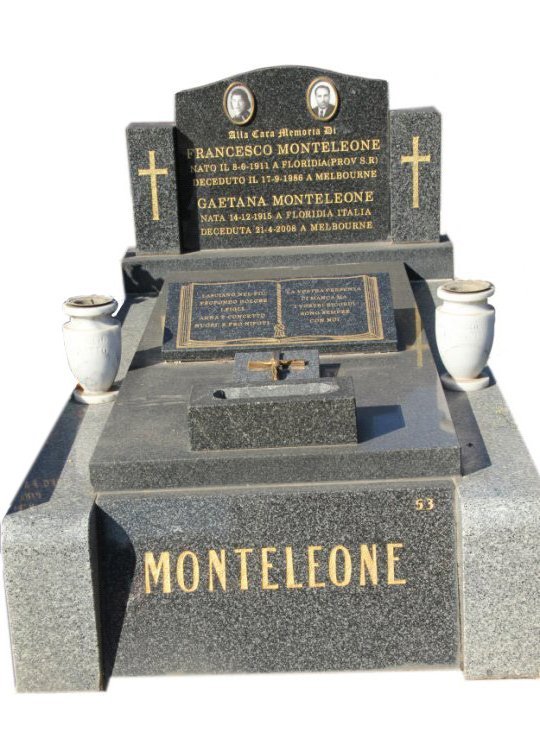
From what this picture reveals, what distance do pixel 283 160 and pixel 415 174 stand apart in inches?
47.1

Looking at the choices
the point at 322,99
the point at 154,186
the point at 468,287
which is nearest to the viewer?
the point at 468,287

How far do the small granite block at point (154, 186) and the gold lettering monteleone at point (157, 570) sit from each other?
4538mm

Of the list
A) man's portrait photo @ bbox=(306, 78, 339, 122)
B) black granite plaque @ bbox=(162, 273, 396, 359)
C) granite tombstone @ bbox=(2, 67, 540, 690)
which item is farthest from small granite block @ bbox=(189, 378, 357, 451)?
man's portrait photo @ bbox=(306, 78, 339, 122)

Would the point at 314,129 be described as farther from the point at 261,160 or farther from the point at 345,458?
the point at 345,458

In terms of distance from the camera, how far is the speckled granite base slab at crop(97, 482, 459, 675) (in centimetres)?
786

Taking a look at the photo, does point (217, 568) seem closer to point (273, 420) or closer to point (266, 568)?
point (266, 568)

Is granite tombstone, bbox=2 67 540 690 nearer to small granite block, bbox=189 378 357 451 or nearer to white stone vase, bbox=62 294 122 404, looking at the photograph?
small granite block, bbox=189 378 357 451

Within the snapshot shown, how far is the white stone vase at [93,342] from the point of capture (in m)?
9.38

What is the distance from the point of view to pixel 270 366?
28.8 feet

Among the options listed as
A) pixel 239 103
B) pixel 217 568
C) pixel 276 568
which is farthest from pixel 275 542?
pixel 239 103

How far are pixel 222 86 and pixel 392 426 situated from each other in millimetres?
4523

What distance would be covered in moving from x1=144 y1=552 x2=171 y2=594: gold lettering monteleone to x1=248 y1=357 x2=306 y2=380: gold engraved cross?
1537 millimetres

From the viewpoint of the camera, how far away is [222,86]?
454 inches

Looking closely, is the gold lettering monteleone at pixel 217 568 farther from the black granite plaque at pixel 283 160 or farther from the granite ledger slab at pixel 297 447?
the black granite plaque at pixel 283 160
